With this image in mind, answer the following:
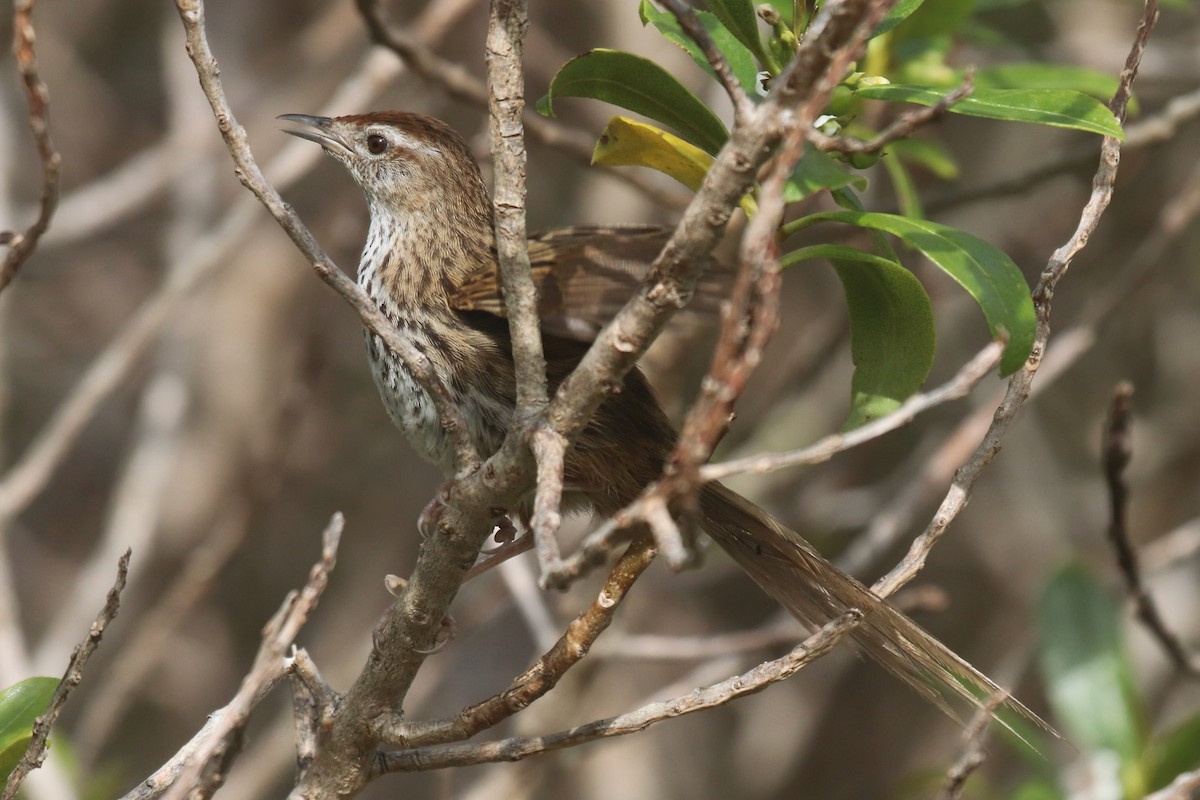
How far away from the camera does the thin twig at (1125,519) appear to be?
3291mm

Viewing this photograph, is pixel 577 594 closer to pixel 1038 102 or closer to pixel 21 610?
pixel 1038 102

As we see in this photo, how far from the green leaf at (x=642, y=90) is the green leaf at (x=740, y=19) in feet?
0.44

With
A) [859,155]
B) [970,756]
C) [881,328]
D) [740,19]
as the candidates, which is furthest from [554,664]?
[740,19]

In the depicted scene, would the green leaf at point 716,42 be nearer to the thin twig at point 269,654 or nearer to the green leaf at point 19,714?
the thin twig at point 269,654

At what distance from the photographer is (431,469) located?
294 inches

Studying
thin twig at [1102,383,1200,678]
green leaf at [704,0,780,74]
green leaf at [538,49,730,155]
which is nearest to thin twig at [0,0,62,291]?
green leaf at [538,49,730,155]

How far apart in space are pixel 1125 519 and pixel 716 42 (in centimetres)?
199

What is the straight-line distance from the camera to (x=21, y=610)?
7.16m

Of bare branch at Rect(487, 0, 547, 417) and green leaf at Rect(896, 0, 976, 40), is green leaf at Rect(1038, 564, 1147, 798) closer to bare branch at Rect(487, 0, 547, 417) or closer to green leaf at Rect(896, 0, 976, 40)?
green leaf at Rect(896, 0, 976, 40)

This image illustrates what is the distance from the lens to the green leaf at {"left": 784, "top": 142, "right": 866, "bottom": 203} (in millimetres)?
1977

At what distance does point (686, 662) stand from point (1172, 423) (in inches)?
104

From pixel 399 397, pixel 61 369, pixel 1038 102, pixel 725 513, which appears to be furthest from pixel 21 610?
pixel 1038 102

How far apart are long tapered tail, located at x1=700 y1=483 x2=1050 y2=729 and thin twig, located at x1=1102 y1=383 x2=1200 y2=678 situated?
2.82 ft

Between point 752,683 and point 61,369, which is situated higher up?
point 61,369
